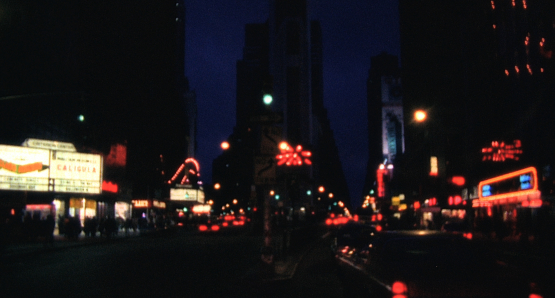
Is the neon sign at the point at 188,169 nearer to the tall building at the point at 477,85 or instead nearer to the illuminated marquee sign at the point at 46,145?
the tall building at the point at 477,85

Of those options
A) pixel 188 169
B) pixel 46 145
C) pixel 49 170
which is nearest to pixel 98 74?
pixel 46 145

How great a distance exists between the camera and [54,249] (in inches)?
1178

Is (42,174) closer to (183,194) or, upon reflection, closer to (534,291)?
(534,291)

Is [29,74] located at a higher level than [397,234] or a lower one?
higher

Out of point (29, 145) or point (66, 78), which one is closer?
point (29, 145)

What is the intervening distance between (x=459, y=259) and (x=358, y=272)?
1.88m

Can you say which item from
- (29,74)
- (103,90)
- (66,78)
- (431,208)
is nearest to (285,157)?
(29,74)

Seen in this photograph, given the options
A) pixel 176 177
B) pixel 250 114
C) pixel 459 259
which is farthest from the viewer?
pixel 176 177

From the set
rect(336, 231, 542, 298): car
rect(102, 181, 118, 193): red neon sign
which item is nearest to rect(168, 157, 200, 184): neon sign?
rect(102, 181, 118, 193): red neon sign

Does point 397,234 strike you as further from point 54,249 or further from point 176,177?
point 176,177

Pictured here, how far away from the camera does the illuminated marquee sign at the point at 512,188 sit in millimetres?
26062

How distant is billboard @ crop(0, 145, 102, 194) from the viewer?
3322cm

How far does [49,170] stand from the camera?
35.8m

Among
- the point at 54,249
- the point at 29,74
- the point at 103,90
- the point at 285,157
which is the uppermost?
the point at 103,90
